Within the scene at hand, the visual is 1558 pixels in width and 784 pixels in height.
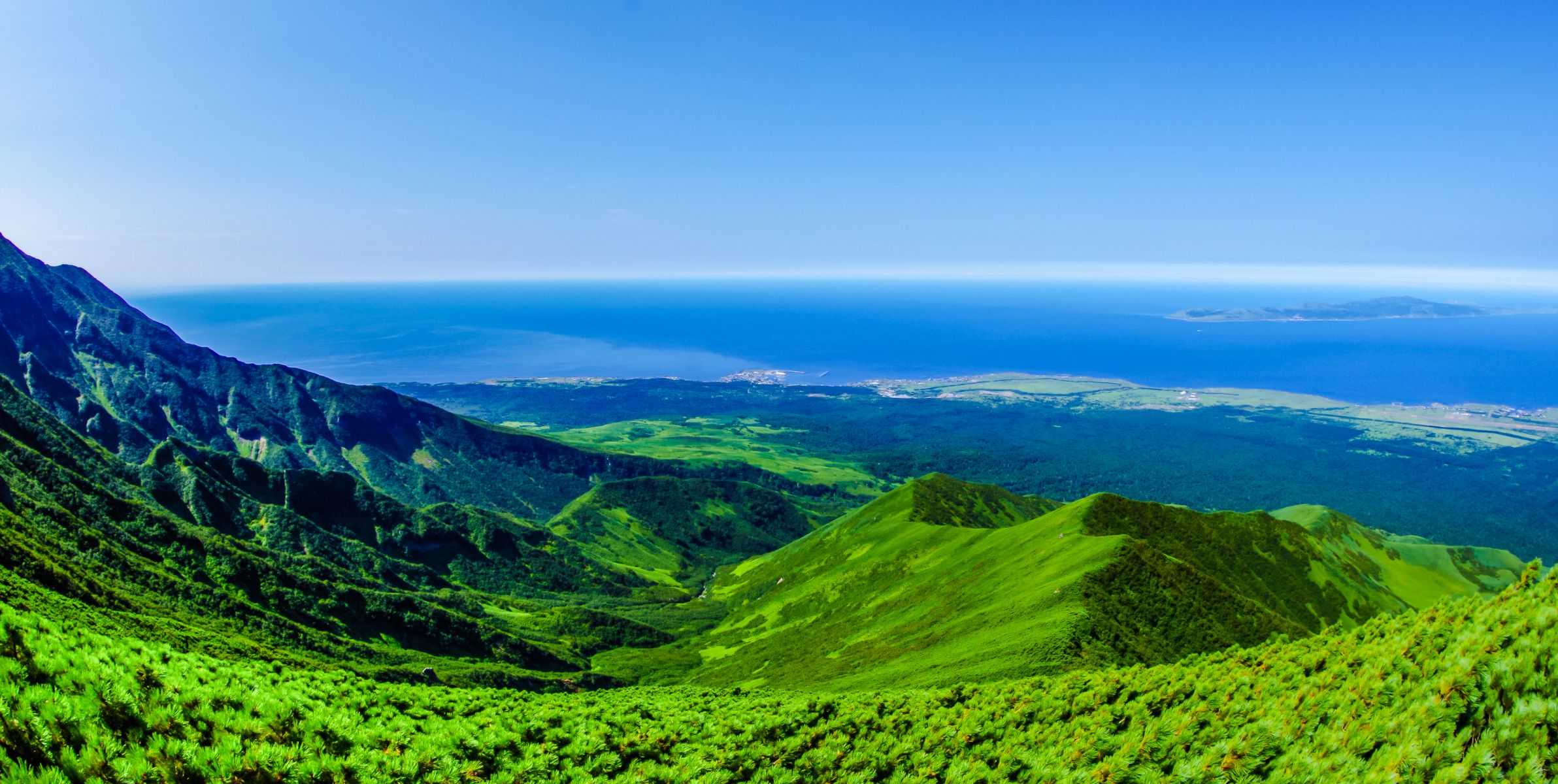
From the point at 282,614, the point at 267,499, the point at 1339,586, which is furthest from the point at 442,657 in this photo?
the point at 1339,586

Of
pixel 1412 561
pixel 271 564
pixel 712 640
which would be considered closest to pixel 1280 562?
pixel 1412 561

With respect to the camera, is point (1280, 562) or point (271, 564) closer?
point (271, 564)

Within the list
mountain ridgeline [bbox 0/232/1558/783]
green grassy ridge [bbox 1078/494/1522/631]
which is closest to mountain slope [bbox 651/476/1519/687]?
green grassy ridge [bbox 1078/494/1522/631]

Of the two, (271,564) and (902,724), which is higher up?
(902,724)

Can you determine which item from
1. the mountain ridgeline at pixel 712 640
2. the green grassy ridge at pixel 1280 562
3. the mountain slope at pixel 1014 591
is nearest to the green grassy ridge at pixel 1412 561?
the green grassy ridge at pixel 1280 562

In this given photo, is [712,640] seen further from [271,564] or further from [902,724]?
[902,724]

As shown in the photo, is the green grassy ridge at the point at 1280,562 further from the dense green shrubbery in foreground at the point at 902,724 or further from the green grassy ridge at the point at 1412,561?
the dense green shrubbery in foreground at the point at 902,724

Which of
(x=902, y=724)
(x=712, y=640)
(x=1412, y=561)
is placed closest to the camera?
(x=902, y=724)
